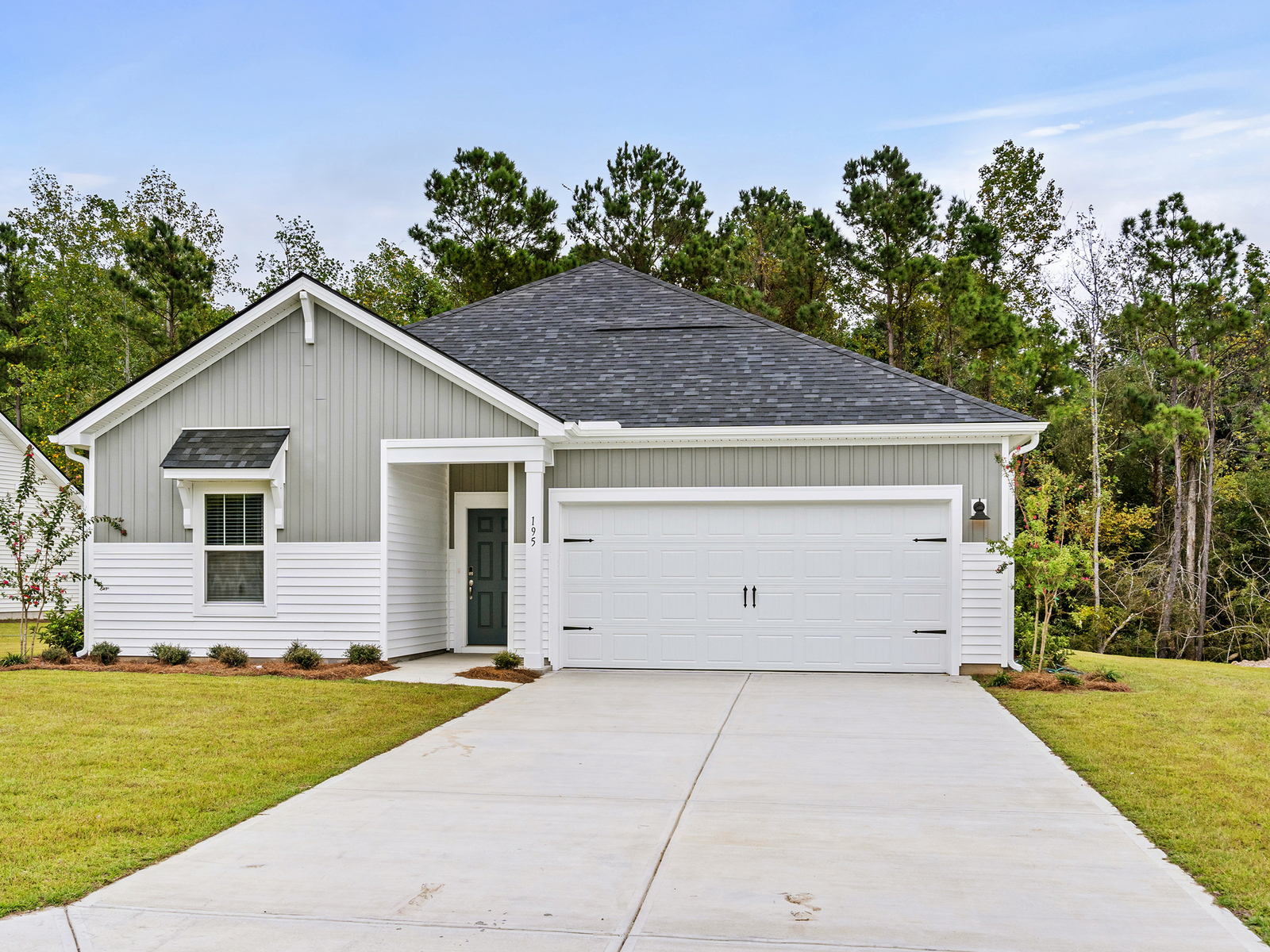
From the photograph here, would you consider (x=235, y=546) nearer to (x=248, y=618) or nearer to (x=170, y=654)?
(x=248, y=618)

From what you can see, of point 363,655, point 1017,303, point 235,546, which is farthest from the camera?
point 1017,303

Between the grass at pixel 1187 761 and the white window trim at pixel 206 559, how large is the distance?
8916mm

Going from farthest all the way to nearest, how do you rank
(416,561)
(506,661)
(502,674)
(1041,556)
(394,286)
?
1. (394,286)
2. (416,561)
3. (506,661)
4. (502,674)
5. (1041,556)

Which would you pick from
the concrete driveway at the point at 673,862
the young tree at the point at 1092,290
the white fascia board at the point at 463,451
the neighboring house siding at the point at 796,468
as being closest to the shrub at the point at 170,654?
the white fascia board at the point at 463,451

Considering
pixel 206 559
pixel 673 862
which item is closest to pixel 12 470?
pixel 206 559

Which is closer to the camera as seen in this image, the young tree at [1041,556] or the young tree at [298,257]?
the young tree at [1041,556]

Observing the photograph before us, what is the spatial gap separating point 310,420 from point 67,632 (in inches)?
175

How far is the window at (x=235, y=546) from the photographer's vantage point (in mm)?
13891

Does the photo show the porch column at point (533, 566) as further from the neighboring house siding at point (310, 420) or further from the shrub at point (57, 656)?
the shrub at point (57, 656)

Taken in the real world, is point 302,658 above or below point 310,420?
below

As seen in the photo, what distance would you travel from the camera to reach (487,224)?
1124 inches

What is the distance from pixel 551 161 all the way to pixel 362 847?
27522mm

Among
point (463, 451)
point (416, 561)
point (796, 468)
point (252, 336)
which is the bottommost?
point (416, 561)

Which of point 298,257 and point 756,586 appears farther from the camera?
point 298,257
